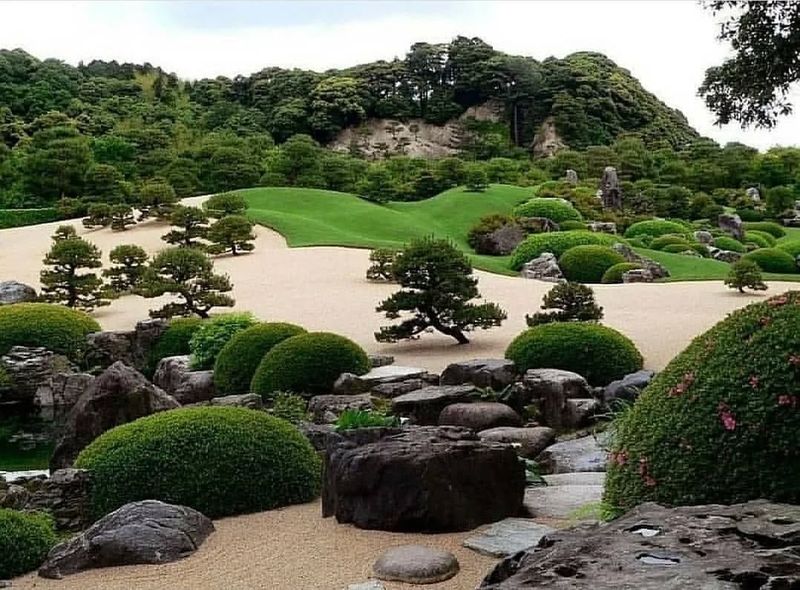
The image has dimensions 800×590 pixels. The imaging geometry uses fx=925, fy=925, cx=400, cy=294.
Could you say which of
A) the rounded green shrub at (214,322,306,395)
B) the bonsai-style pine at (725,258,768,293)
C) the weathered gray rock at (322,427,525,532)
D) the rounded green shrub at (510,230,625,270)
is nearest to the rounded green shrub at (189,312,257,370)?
the rounded green shrub at (214,322,306,395)

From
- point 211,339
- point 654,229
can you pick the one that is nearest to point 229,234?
point 211,339

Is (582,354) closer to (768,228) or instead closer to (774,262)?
(774,262)

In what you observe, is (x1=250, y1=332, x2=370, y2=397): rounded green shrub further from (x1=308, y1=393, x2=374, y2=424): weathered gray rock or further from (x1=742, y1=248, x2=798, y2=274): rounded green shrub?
(x1=742, y1=248, x2=798, y2=274): rounded green shrub

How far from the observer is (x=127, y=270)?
20.2m

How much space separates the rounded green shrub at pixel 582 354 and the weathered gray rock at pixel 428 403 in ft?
5.24

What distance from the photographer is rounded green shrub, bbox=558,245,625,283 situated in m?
22.3

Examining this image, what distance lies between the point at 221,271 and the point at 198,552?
679 inches

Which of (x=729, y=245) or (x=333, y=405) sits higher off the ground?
(x=729, y=245)

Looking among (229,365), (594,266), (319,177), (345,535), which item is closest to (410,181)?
(319,177)

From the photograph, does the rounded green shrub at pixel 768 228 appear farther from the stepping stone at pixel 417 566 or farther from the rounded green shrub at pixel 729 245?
the stepping stone at pixel 417 566

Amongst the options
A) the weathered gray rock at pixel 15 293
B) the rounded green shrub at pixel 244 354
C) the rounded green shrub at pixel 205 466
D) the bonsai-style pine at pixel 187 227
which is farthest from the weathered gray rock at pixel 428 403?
the bonsai-style pine at pixel 187 227

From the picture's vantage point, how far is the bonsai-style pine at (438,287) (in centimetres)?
1305

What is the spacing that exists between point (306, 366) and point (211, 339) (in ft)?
9.36

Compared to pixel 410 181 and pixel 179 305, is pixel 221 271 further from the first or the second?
pixel 410 181
